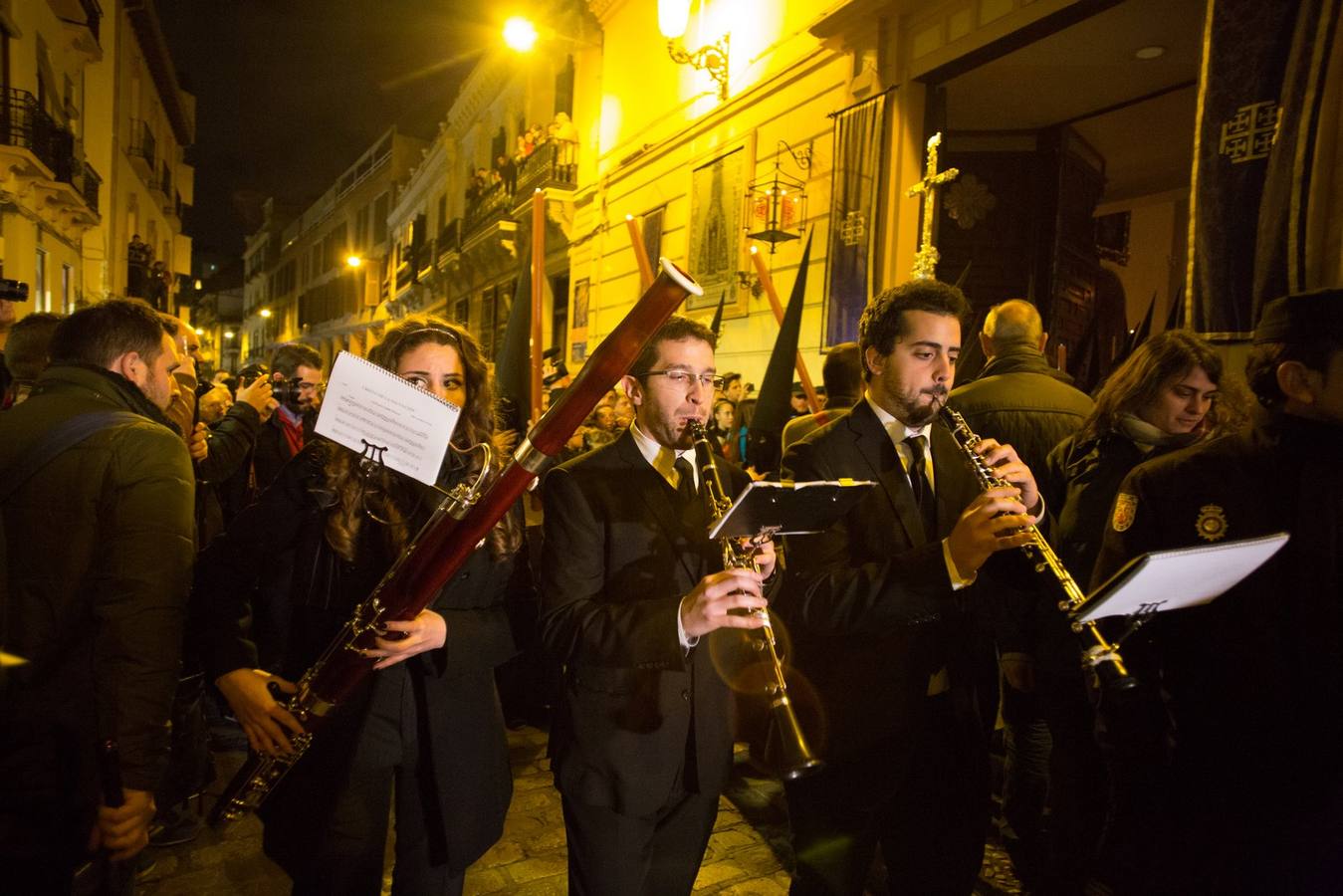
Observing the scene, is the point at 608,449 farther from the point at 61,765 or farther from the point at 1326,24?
the point at 1326,24

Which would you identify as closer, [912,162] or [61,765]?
[61,765]

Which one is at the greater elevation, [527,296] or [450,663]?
[527,296]

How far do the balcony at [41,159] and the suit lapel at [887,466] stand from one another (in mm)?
15926

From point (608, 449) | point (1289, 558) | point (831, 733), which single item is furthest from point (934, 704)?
point (608, 449)

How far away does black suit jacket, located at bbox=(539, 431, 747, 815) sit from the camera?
6.56 ft

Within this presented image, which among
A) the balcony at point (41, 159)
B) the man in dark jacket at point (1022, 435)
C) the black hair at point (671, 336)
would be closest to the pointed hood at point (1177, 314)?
the man in dark jacket at point (1022, 435)

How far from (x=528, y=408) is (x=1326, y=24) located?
506 centimetres

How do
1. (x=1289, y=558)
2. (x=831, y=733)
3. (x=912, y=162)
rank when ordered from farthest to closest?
(x=912, y=162), (x=831, y=733), (x=1289, y=558)

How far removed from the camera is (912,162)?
7988mm

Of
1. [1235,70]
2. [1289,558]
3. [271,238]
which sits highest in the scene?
[271,238]

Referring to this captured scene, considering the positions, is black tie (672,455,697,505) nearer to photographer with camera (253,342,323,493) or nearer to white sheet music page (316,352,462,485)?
white sheet music page (316,352,462,485)

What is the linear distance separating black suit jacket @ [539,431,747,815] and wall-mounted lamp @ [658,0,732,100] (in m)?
10.4

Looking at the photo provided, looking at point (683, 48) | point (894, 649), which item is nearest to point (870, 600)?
point (894, 649)

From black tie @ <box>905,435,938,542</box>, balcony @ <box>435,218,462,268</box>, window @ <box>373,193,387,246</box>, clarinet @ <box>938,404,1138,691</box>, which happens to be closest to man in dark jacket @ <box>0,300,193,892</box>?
black tie @ <box>905,435,938,542</box>
